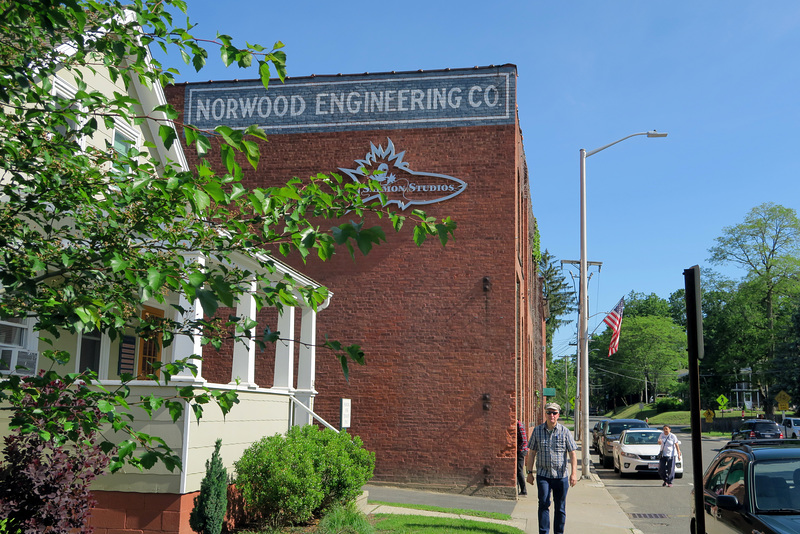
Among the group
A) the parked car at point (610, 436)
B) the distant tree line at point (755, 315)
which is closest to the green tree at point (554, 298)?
the distant tree line at point (755, 315)

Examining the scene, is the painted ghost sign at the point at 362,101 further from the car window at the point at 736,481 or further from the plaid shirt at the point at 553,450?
the car window at the point at 736,481

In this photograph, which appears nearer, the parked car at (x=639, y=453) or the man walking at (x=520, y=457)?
the man walking at (x=520, y=457)

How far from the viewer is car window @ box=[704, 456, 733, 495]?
810 centimetres

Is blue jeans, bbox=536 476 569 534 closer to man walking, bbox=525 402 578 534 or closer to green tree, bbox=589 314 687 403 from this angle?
man walking, bbox=525 402 578 534

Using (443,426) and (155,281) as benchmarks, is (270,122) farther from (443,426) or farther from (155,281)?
(155,281)

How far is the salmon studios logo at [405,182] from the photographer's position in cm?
1797

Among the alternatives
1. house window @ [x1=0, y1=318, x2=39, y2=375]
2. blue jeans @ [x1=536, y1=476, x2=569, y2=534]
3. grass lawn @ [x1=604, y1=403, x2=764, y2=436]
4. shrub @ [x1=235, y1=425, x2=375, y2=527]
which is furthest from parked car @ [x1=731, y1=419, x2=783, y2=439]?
grass lawn @ [x1=604, y1=403, x2=764, y2=436]

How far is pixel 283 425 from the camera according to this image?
41.8 feet

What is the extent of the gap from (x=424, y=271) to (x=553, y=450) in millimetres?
8660

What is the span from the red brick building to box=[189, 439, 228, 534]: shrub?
28.6 feet

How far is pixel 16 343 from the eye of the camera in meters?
11.3

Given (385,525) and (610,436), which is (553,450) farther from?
(610,436)

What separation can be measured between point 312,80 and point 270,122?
1.53 meters

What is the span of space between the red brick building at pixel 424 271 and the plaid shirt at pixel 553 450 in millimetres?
7357
